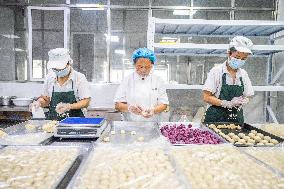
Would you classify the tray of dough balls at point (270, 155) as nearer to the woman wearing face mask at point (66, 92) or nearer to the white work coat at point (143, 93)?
the white work coat at point (143, 93)

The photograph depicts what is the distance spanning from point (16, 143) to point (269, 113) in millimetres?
5455

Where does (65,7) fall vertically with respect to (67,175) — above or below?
above

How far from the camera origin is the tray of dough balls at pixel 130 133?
2.55 meters

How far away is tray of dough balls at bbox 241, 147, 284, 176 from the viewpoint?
6.54 ft

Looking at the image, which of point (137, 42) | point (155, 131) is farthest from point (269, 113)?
point (137, 42)

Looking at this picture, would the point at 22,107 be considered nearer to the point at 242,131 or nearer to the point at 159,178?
the point at 242,131

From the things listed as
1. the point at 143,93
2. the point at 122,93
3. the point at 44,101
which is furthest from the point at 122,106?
the point at 44,101

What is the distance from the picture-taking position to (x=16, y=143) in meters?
2.34

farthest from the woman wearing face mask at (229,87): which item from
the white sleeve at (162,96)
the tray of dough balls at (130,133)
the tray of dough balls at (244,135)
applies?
the tray of dough balls at (130,133)

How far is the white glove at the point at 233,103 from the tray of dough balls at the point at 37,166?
1.92 metres

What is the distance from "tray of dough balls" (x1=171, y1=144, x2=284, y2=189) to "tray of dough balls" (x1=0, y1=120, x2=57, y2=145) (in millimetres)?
1131

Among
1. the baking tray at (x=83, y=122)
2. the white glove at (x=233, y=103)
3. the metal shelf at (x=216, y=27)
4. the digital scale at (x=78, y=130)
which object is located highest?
the metal shelf at (x=216, y=27)

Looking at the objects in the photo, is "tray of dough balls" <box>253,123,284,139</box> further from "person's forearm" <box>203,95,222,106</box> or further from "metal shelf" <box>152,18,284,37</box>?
"metal shelf" <box>152,18,284,37</box>

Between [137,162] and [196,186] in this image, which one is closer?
[196,186]
